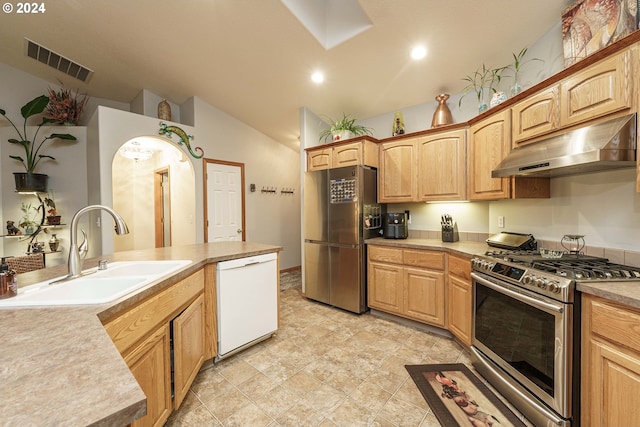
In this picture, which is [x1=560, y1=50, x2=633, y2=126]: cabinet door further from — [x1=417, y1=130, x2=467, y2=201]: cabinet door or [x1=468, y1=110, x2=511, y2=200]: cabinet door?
[x1=417, y1=130, x2=467, y2=201]: cabinet door

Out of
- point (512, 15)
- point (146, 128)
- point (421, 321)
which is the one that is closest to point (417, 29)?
point (512, 15)

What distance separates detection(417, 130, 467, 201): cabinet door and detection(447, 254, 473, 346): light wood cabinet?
714 mm

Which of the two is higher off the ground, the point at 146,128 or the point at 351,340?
the point at 146,128

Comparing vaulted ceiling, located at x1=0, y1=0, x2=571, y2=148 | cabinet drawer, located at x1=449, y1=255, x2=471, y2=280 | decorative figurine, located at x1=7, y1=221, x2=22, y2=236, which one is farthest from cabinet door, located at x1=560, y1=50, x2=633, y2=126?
decorative figurine, located at x1=7, y1=221, x2=22, y2=236

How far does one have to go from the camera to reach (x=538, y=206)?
2.24 m

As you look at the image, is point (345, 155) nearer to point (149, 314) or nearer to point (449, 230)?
point (449, 230)

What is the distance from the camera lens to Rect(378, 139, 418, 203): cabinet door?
9.64 feet

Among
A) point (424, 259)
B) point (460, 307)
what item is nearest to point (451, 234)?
point (424, 259)

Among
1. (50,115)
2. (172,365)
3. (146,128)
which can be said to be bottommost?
(172,365)

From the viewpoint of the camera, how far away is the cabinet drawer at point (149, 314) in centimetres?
106

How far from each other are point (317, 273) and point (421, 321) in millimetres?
1369

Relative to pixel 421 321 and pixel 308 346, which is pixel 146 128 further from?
pixel 421 321

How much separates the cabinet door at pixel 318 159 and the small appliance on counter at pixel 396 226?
1.06 metres

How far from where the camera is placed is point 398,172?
120 inches
